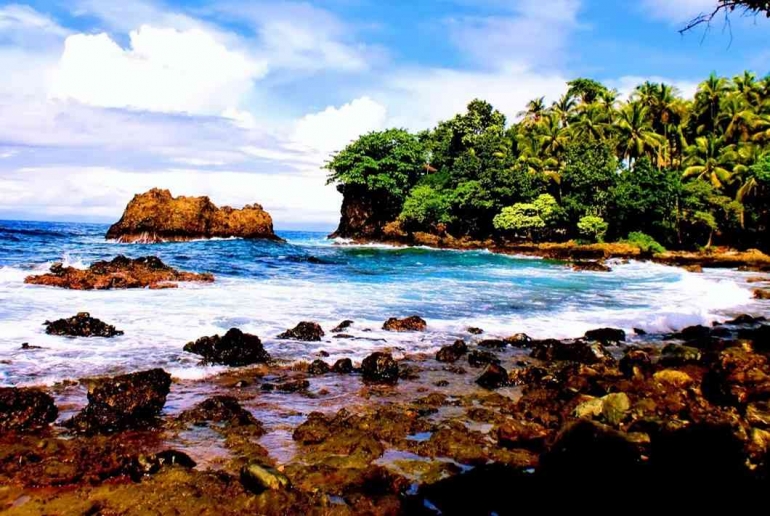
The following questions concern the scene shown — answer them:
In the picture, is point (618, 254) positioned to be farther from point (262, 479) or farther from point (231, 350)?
point (262, 479)

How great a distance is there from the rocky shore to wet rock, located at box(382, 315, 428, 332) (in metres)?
3.10

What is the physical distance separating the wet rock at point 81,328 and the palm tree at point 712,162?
4885 centimetres

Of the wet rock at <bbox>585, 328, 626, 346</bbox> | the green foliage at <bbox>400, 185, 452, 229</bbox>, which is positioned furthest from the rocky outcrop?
the green foliage at <bbox>400, 185, 452, 229</bbox>

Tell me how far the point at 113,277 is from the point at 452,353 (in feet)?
40.7

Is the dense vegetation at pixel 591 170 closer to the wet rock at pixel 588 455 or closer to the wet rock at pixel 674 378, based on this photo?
the wet rock at pixel 674 378

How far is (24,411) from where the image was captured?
5441 millimetres

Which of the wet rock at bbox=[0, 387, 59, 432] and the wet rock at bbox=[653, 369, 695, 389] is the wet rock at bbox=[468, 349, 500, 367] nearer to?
the wet rock at bbox=[653, 369, 695, 389]

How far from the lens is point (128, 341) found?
945 cm

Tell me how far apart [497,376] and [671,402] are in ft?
7.30

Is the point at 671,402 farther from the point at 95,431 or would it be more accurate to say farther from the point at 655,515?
the point at 95,431

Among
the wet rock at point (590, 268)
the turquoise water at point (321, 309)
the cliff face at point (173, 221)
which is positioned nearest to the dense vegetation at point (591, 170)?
the cliff face at point (173, 221)

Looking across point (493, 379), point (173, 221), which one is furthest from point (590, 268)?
point (173, 221)

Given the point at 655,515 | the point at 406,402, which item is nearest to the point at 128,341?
the point at 406,402

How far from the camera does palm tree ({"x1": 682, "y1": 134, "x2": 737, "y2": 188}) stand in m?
46.3
